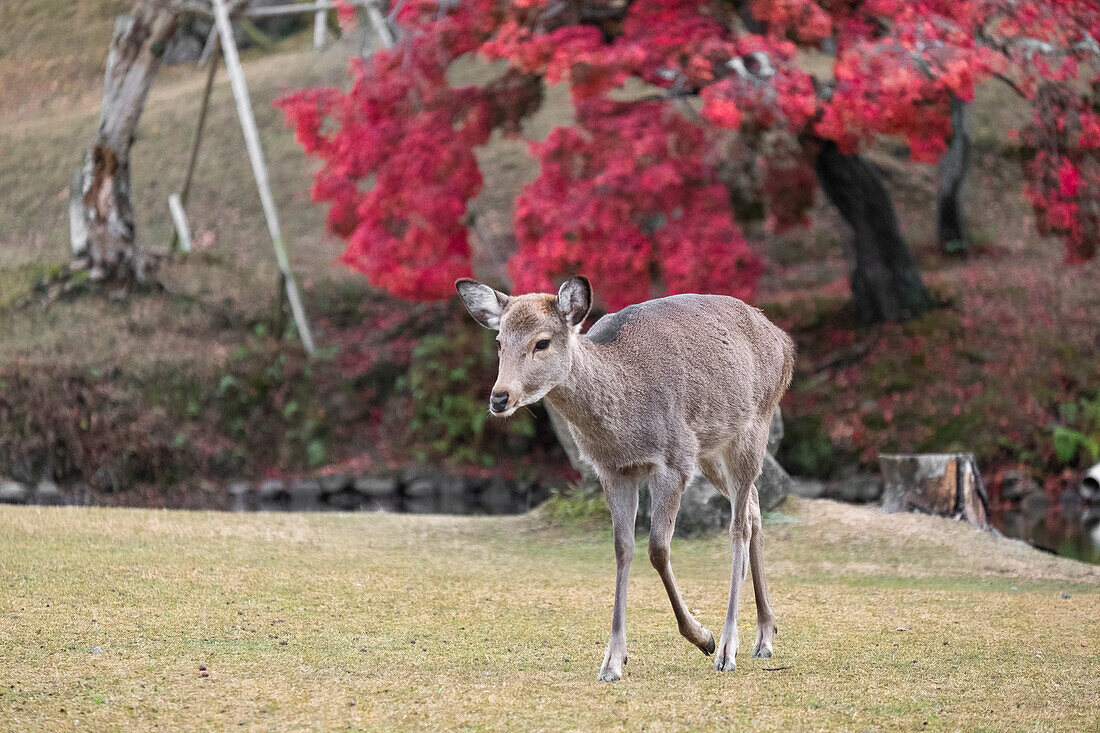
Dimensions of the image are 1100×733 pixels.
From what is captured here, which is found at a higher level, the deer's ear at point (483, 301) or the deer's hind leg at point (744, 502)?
the deer's ear at point (483, 301)

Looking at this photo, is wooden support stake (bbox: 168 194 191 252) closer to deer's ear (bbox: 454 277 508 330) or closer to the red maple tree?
the red maple tree

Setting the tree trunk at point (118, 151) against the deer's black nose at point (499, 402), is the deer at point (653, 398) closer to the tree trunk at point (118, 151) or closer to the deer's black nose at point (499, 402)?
the deer's black nose at point (499, 402)

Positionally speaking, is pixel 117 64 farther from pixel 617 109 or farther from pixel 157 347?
pixel 617 109

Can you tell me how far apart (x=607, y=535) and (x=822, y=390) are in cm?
645

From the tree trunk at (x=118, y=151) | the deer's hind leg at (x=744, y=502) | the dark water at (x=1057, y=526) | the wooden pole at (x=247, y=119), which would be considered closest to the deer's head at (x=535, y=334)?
the deer's hind leg at (x=744, y=502)

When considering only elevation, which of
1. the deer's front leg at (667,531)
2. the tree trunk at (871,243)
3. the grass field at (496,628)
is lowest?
the tree trunk at (871,243)

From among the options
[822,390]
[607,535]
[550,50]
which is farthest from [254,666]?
[822,390]

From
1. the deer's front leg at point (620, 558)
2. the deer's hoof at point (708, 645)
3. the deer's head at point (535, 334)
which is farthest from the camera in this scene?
the deer's hoof at point (708, 645)

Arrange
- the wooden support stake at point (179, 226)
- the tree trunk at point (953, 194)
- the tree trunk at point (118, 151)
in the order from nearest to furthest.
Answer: the tree trunk at point (118, 151), the tree trunk at point (953, 194), the wooden support stake at point (179, 226)

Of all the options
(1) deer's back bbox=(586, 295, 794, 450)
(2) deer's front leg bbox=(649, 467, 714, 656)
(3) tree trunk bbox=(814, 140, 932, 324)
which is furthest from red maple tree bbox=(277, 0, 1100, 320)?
(2) deer's front leg bbox=(649, 467, 714, 656)

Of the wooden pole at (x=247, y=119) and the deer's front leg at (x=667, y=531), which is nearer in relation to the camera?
the deer's front leg at (x=667, y=531)

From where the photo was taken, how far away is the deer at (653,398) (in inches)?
175

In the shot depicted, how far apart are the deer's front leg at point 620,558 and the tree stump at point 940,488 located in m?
5.75

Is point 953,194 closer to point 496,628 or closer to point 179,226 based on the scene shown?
point 179,226
